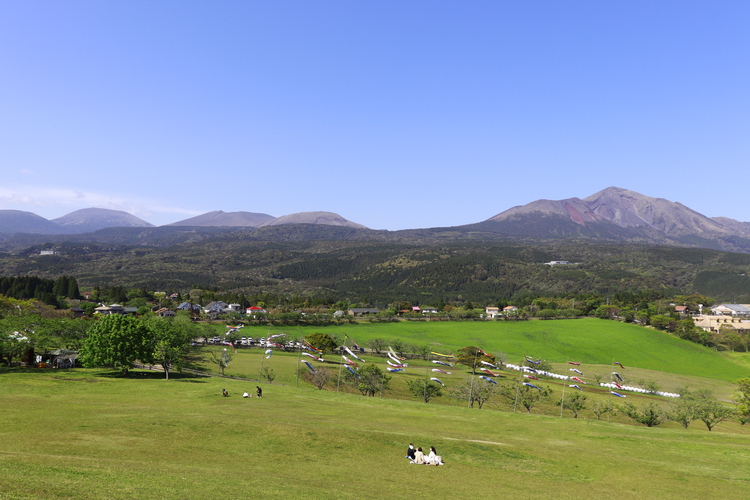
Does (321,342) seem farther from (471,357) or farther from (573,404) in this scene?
(573,404)

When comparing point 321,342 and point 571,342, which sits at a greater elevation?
point 321,342

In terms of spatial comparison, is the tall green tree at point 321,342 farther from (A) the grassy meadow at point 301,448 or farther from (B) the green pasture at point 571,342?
(A) the grassy meadow at point 301,448

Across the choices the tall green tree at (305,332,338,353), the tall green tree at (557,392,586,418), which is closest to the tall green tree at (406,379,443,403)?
the tall green tree at (557,392,586,418)

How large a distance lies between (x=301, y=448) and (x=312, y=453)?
1338mm

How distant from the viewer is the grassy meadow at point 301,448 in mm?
25828

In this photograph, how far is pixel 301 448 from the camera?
1443 inches

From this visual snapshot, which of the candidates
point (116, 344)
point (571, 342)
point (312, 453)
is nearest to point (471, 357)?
point (571, 342)

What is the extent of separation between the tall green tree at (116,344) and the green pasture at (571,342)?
70.0 m

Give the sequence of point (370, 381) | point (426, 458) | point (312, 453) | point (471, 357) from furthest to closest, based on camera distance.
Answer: point (471, 357), point (370, 381), point (312, 453), point (426, 458)

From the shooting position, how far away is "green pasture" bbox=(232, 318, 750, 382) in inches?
6122

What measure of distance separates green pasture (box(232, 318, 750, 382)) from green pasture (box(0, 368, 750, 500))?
303ft

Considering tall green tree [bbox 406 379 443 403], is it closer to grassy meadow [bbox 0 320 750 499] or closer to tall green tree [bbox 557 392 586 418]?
grassy meadow [bbox 0 320 750 499]

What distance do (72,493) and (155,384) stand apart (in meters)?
54.1

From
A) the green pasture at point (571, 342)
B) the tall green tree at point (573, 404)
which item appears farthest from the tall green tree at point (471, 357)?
the tall green tree at point (573, 404)
